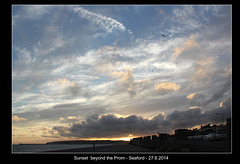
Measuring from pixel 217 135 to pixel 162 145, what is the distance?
12.3 m
